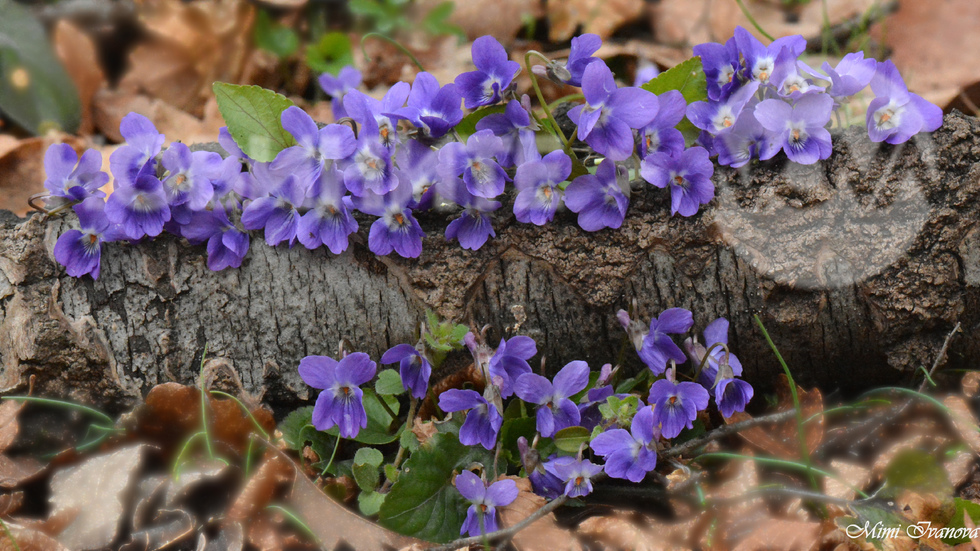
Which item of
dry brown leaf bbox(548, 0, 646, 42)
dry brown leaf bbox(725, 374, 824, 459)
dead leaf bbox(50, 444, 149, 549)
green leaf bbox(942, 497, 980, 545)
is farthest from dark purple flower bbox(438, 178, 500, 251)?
dry brown leaf bbox(548, 0, 646, 42)

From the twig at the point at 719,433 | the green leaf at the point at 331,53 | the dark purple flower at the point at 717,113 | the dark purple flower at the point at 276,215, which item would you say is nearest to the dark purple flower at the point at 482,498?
the twig at the point at 719,433

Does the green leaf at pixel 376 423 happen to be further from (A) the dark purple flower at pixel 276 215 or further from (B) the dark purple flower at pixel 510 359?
(A) the dark purple flower at pixel 276 215

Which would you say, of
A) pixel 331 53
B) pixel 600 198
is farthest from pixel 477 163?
pixel 331 53

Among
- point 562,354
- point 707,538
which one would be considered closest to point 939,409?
point 707,538

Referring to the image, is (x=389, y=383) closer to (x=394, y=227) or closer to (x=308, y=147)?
(x=394, y=227)

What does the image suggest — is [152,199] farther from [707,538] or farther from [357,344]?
[707,538]
